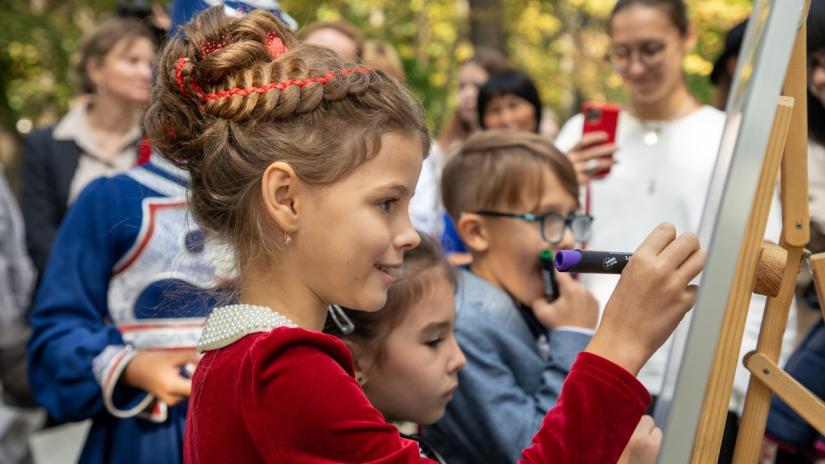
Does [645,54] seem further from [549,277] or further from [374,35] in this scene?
[374,35]

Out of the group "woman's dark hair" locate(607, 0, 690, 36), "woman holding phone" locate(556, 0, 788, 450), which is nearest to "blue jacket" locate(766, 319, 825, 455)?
"woman holding phone" locate(556, 0, 788, 450)

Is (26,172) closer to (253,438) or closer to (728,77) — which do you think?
(728,77)

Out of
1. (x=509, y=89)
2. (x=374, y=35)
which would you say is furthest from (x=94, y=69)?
(x=374, y=35)

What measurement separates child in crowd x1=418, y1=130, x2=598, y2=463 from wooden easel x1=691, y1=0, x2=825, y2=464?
2.45ft

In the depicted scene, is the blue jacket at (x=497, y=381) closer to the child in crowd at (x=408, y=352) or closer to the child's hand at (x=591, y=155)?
the child in crowd at (x=408, y=352)

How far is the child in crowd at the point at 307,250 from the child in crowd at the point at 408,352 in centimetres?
49

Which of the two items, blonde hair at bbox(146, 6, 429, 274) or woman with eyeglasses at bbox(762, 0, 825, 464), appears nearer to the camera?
blonde hair at bbox(146, 6, 429, 274)

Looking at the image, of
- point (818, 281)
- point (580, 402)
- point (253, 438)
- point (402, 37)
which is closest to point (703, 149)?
point (818, 281)

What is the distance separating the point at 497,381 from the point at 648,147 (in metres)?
1.62

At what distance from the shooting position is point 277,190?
58.9 inches

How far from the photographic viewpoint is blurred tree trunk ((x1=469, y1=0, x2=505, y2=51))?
38.1 ft

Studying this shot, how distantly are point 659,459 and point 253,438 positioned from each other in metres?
0.57

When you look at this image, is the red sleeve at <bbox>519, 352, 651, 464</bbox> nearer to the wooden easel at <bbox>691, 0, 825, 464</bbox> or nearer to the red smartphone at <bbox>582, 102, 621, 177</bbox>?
the wooden easel at <bbox>691, 0, 825, 464</bbox>

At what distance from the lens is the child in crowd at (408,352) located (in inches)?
80.1
